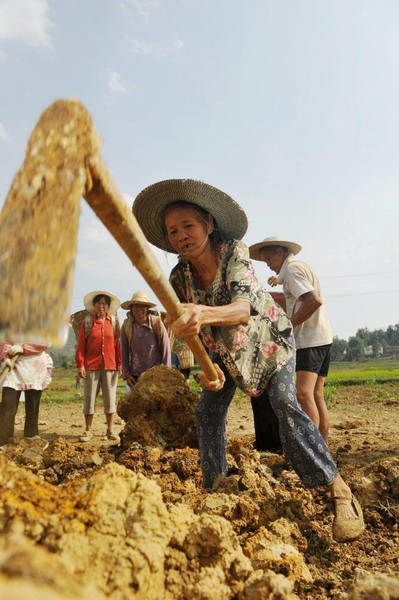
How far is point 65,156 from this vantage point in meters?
1.35

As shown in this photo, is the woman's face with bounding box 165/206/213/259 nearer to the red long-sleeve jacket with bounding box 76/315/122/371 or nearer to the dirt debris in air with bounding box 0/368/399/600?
the dirt debris in air with bounding box 0/368/399/600

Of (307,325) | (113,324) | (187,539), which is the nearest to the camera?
(187,539)

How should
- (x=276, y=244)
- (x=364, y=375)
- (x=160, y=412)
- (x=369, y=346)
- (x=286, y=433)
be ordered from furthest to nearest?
(x=369, y=346)
(x=364, y=375)
(x=160, y=412)
(x=276, y=244)
(x=286, y=433)

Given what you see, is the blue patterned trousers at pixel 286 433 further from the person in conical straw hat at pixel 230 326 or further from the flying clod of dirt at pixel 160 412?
the flying clod of dirt at pixel 160 412

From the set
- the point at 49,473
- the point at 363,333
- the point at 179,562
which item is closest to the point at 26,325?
the point at 179,562

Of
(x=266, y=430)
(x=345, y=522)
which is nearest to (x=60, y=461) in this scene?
(x=266, y=430)

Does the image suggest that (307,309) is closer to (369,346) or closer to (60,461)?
(60,461)

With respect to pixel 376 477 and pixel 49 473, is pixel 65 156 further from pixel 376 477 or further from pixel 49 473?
pixel 49 473

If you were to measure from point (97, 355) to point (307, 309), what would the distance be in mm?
3359

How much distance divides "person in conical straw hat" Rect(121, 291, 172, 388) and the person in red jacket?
1.01 ft

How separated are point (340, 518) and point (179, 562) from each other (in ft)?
4.46

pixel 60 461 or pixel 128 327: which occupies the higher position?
pixel 128 327

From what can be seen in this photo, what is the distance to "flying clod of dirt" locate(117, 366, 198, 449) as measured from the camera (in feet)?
15.9

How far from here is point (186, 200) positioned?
2752 mm
